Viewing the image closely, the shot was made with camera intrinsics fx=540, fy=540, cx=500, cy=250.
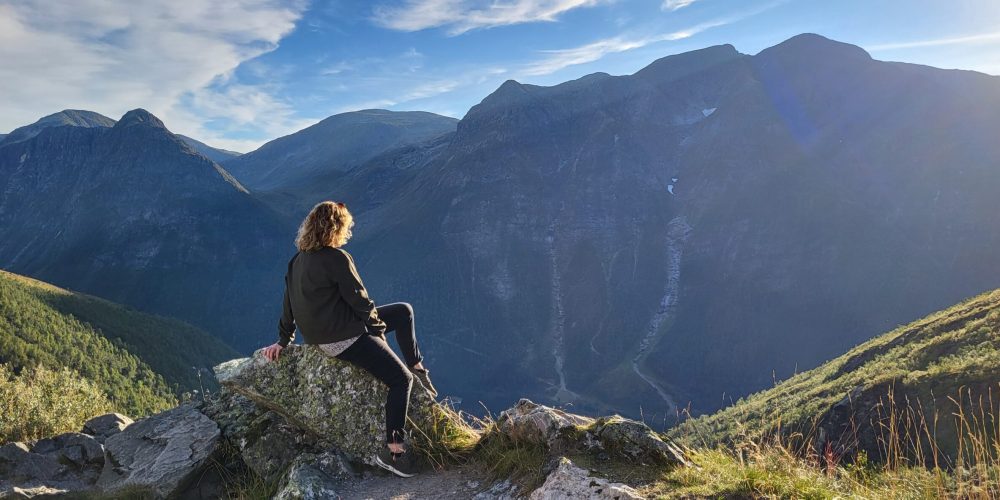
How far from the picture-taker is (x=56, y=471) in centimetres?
1073

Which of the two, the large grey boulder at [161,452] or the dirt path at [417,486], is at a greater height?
the large grey boulder at [161,452]

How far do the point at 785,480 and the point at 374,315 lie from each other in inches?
247

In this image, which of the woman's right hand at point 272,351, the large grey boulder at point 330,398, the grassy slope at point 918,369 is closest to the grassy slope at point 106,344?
the grassy slope at point 918,369

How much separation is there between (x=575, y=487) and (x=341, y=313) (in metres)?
4.39

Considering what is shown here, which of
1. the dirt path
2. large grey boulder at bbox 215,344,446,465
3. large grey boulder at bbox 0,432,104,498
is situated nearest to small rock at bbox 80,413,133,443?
large grey boulder at bbox 0,432,104,498

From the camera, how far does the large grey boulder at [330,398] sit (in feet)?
29.7

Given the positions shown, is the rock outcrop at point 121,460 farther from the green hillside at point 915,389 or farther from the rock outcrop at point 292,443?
the green hillside at point 915,389

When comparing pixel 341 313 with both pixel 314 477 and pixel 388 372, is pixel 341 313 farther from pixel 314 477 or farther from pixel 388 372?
pixel 314 477

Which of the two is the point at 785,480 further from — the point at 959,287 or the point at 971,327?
the point at 959,287

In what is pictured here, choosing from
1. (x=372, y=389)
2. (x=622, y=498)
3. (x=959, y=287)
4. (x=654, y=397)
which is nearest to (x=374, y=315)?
(x=372, y=389)

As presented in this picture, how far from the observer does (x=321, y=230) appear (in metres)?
8.45

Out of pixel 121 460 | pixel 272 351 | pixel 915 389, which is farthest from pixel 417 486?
pixel 915 389

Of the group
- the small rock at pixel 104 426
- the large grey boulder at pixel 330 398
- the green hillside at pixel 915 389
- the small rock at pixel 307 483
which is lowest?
the green hillside at pixel 915 389

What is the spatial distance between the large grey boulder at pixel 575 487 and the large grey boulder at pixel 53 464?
28.6ft
